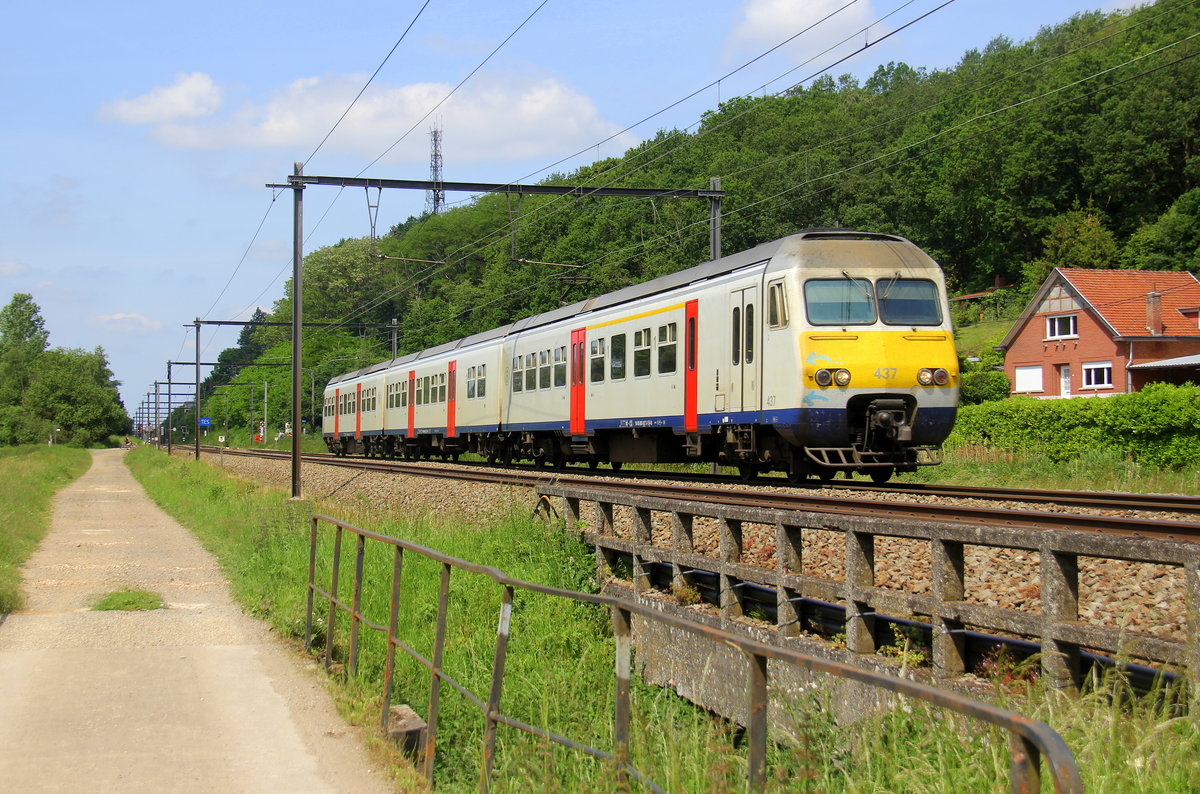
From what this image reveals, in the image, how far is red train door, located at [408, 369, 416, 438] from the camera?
115 feet

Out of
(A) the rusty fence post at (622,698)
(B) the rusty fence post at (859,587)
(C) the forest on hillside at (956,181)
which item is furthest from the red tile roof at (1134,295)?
(A) the rusty fence post at (622,698)

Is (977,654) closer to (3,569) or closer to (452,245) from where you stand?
(3,569)

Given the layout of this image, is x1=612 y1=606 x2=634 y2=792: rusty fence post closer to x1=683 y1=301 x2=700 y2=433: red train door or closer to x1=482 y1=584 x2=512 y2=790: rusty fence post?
x1=482 y1=584 x2=512 y2=790: rusty fence post

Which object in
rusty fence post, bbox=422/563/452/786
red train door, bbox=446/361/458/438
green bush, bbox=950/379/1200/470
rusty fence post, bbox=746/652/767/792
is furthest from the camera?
red train door, bbox=446/361/458/438

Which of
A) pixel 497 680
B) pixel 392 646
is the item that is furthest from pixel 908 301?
pixel 497 680

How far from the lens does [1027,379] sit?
5331 cm

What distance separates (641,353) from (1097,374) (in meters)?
37.8

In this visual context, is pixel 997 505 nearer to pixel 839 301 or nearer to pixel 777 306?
pixel 839 301

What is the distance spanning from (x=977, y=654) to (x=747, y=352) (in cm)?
868

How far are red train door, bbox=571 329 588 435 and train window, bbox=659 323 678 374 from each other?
325cm

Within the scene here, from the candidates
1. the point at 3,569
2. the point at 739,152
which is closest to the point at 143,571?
the point at 3,569

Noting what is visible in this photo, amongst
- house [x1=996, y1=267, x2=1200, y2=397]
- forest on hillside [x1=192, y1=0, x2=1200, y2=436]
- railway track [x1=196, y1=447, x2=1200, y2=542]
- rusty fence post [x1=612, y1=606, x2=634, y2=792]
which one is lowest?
rusty fence post [x1=612, y1=606, x2=634, y2=792]

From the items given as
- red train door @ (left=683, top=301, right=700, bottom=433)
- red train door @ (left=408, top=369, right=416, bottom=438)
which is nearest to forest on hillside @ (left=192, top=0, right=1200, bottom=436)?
red train door @ (left=408, top=369, right=416, bottom=438)

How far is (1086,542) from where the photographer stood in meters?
5.58
